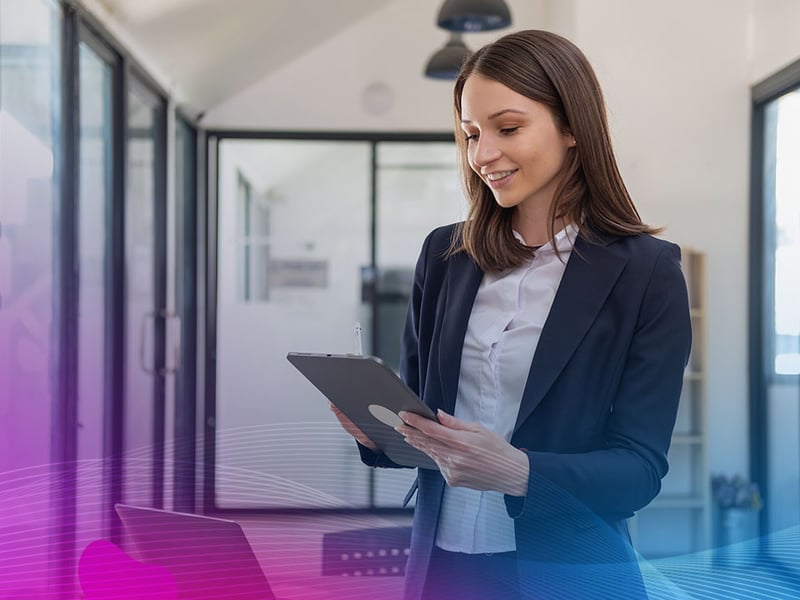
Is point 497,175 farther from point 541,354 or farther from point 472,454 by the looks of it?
point 472,454

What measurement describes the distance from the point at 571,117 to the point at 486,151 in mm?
96

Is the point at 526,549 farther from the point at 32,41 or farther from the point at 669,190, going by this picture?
the point at 669,190

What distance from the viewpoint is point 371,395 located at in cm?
98

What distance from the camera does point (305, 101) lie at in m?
5.77

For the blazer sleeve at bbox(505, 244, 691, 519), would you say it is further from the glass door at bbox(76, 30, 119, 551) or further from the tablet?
the glass door at bbox(76, 30, 119, 551)

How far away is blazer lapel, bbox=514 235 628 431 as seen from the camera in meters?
1.01

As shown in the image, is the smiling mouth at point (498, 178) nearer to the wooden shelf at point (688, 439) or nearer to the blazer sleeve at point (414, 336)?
the blazer sleeve at point (414, 336)

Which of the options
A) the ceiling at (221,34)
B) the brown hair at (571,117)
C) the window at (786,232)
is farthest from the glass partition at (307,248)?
the brown hair at (571,117)

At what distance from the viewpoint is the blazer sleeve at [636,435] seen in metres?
0.94

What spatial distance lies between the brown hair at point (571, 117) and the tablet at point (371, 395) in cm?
23

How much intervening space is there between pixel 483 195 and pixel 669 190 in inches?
137

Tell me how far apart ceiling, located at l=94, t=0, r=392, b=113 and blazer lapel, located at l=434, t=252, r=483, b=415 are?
269 cm

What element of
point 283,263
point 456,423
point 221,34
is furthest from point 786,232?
point 456,423

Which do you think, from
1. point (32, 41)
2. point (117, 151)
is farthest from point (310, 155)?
point (32, 41)
